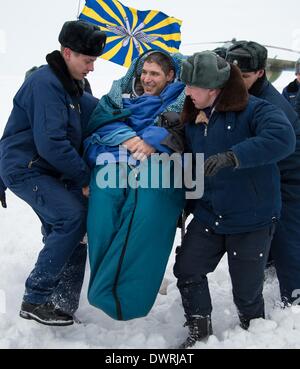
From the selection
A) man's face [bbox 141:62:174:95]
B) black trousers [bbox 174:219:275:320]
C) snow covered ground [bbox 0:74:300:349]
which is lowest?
snow covered ground [bbox 0:74:300:349]

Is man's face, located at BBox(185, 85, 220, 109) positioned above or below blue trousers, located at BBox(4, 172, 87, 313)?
above

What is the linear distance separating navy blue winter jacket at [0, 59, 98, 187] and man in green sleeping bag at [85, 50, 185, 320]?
6.7 inches

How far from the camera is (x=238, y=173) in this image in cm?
Result: 259

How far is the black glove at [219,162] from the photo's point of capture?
7.73ft

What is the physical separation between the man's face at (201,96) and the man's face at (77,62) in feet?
2.49

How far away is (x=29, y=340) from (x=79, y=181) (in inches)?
41.7

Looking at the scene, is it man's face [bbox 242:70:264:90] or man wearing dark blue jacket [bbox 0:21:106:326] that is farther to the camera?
man's face [bbox 242:70:264:90]

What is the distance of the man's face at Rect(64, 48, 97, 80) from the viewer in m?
2.94

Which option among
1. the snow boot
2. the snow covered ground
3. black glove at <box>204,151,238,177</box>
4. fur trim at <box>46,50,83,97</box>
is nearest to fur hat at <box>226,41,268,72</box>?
black glove at <box>204,151,238,177</box>

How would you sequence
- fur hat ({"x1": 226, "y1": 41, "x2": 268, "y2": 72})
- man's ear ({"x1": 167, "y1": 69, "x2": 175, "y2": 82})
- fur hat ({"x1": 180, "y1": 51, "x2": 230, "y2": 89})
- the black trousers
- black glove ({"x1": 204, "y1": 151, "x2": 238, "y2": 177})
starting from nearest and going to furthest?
black glove ({"x1": 204, "y1": 151, "x2": 238, "y2": 177}) < fur hat ({"x1": 180, "y1": 51, "x2": 230, "y2": 89}) < the black trousers < fur hat ({"x1": 226, "y1": 41, "x2": 268, "y2": 72}) < man's ear ({"x1": 167, "y1": 69, "x2": 175, "y2": 82})

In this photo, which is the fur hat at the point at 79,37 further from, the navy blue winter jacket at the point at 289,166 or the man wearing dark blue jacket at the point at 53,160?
the navy blue winter jacket at the point at 289,166

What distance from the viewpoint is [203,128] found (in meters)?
2.69

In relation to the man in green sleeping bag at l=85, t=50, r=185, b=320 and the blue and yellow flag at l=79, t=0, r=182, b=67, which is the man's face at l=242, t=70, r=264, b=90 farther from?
the blue and yellow flag at l=79, t=0, r=182, b=67
